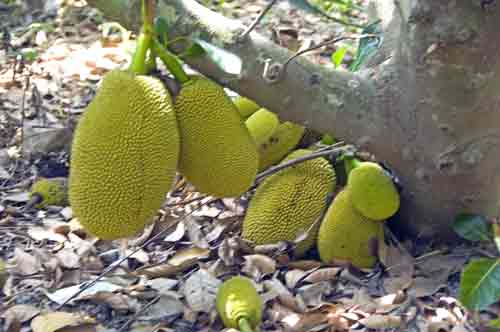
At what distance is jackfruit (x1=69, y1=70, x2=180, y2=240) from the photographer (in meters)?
1.03

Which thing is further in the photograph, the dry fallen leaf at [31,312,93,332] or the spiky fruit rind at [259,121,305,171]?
the spiky fruit rind at [259,121,305,171]

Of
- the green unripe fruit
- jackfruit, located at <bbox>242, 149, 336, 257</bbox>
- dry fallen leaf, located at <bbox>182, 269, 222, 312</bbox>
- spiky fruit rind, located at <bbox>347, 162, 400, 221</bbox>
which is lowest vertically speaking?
the green unripe fruit

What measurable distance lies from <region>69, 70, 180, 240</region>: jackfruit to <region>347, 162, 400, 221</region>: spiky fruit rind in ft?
1.47

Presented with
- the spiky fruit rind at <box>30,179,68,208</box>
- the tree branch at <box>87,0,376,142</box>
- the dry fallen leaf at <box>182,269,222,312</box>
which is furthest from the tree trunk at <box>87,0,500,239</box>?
the spiky fruit rind at <box>30,179,68,208</box>

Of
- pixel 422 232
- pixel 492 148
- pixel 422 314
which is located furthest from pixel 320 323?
pixel 492 148

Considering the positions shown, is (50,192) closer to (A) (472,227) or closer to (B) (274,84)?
(B) (274,84)

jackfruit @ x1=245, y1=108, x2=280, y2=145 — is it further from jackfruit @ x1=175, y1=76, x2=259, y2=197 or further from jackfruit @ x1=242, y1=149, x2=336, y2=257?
jackfruit @ x1=175, y1=76, x2=259, y2=197

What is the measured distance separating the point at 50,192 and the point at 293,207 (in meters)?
0.68

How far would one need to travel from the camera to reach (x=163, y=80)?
112 cm

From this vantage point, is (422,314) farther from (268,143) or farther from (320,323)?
(268,143)

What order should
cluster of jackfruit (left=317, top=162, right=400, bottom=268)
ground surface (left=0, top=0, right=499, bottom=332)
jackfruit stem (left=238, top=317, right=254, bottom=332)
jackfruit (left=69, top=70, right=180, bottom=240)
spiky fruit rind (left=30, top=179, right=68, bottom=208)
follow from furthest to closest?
spiky fruit rind (left=30, top=179, right=68, bottom=208)
cluster of jackfruit (left=317, top=162, right=400, bottom=268)
ground surface (left=0, top=0, right=499, bottom=332)
jackfruit stem (left=238, top=317, right=254, bottom=332)
jackfruit (left=69, top=70, right=180, bottom=240)

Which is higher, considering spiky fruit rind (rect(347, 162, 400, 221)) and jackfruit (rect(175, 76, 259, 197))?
jackfruit (rect(175, 76, 259, 197))

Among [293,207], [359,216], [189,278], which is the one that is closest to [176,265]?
[189,278]

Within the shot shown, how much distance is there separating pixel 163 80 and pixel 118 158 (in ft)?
0.54
